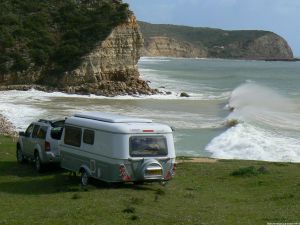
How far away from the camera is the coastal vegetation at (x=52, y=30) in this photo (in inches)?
2489

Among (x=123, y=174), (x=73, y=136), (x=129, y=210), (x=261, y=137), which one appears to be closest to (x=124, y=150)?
(x=123, y=174)

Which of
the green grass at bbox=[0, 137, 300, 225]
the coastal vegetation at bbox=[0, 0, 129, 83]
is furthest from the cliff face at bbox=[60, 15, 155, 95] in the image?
the green grass at bbox=[0, 137, 300, 225]

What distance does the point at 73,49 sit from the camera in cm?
6412

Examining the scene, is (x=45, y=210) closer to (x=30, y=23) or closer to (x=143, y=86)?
(x=143, y=86)

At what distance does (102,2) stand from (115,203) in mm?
62910

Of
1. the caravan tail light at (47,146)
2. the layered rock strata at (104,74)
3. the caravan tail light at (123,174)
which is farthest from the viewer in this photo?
the layered rock strata at (104,74)

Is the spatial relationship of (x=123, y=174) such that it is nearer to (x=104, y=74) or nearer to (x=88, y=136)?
(x=88, y=136)

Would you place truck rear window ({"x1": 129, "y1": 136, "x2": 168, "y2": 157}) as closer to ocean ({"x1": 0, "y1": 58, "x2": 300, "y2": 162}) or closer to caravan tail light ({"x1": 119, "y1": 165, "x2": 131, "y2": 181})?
caravan tail light ({"x1": 119, "y1": 165, "x2": 131, "y2": 181})

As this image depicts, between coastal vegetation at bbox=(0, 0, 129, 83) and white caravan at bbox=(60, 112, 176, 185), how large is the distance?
1861 inches

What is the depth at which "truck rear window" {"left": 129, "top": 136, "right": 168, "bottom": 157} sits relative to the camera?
14.5 m

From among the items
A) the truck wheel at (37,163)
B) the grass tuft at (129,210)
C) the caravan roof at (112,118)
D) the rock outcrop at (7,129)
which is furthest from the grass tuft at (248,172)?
the rock outcrop at (7,129)

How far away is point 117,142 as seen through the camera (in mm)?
14352

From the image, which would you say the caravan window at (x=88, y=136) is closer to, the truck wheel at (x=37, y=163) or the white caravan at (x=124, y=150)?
the white caravan at (x=124, y=150)

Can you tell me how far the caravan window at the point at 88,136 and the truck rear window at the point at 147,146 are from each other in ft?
4.17
